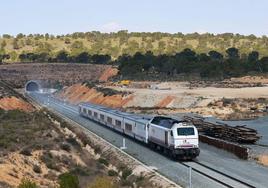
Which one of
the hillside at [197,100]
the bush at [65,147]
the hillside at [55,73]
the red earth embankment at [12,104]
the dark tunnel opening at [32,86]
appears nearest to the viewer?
the bush at [65,147]

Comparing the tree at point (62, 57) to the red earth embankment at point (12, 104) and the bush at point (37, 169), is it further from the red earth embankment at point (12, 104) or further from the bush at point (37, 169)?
the bush at point (37, 169)

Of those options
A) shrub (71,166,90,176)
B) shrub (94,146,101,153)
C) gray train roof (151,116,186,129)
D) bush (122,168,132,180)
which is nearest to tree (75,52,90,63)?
shrub (94,146,101,153)

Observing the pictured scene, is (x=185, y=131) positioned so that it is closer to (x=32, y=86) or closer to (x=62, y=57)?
(x=32, y=86)

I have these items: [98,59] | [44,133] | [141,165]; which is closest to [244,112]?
[44,133]

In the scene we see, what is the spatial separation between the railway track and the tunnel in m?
123

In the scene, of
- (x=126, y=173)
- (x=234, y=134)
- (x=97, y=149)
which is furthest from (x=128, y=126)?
(x=126, y=173)

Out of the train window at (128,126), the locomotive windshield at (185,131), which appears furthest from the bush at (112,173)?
the train window at (128,126)

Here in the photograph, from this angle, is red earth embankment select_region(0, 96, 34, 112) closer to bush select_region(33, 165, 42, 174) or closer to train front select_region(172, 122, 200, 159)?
train front select_region(172, 122, 200, 159)

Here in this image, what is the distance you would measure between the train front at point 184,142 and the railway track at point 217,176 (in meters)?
0.63

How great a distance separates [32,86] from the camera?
15862 cm

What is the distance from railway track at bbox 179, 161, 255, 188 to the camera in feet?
87.8

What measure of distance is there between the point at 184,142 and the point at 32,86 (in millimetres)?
128443

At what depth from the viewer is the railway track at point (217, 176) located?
26.8m

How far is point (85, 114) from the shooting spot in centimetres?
7544
